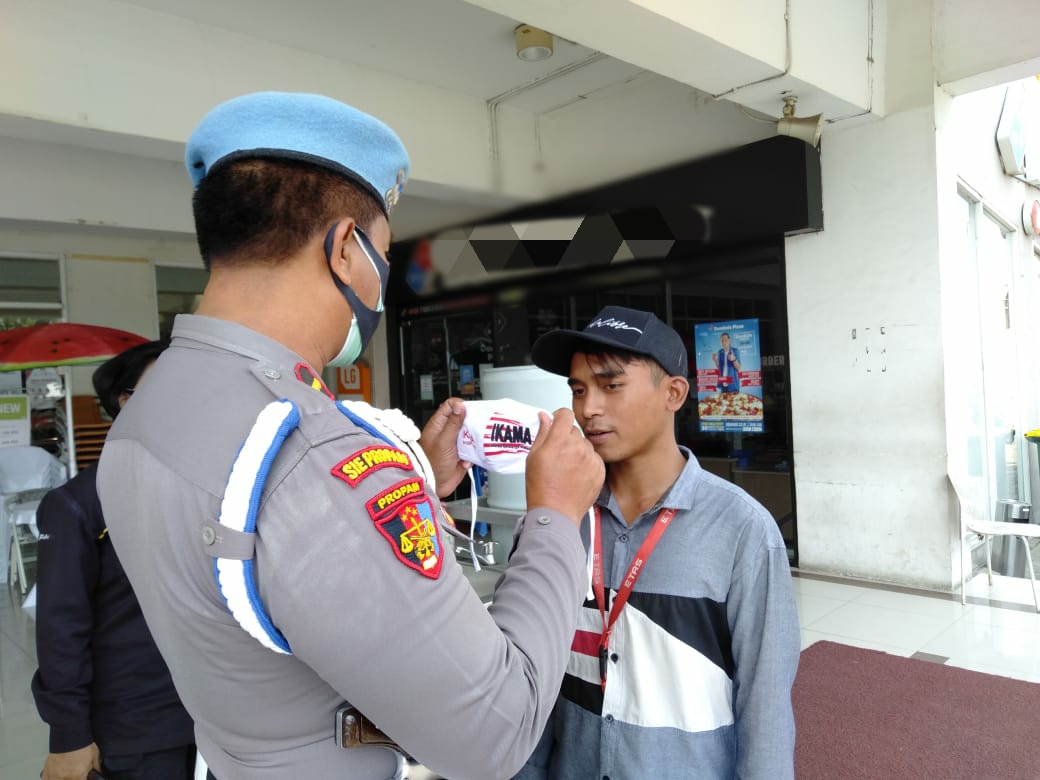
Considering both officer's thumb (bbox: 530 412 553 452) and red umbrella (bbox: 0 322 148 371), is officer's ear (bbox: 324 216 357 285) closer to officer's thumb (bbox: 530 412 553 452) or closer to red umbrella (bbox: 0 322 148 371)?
officer's thumb (bbox: 530 412 553 452)

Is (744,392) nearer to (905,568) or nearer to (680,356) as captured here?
(905,568)

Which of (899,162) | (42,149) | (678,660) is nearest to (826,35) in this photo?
(899,162)

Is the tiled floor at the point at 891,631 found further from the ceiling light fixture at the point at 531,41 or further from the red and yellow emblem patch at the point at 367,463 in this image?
the ceiling light fixture at the point at 531,41

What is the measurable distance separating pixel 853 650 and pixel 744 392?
2441 millimetres

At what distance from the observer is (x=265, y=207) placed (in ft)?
2.56

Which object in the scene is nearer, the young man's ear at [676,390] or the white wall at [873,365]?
the young man's ear at [676,390]

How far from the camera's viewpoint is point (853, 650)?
153 inches

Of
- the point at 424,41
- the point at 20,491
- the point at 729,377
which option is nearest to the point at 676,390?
the point at 424,41

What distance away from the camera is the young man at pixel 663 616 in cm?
129

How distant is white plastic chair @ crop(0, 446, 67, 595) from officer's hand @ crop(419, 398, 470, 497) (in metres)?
5.75

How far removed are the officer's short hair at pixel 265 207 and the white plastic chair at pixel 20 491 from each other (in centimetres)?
627

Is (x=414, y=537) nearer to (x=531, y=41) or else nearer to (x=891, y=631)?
(x=891, y=631)

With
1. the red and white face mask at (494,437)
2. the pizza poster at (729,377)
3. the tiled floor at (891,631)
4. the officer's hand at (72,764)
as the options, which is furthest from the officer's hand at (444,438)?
the pizza poster at (729,377)

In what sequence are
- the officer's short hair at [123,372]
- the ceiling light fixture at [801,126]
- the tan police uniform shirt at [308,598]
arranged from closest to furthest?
the tan police uniform shirt at [308,598], the officer's short hair at [123,372], the ceiling light fixture at [801,126]
